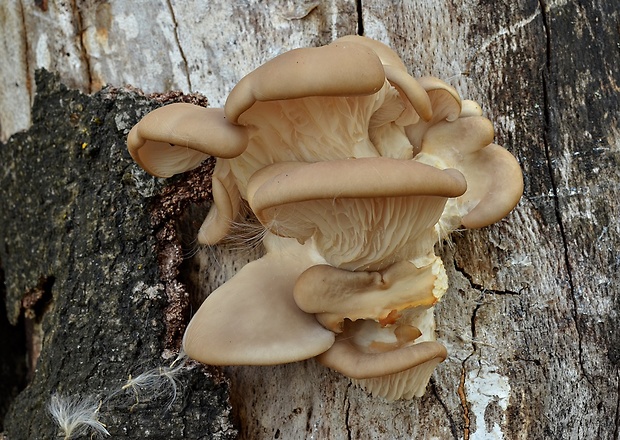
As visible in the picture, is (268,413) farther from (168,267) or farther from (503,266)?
(503,266)

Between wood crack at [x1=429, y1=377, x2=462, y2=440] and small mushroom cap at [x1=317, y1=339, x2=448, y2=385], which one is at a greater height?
small mushroom cap at [x1=317, y1=339, x2=448, y2=385]

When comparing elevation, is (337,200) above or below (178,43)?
below

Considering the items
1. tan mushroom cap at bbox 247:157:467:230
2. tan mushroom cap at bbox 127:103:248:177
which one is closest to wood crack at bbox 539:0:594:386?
tan mushroom cap at bbox 247:157:467:230

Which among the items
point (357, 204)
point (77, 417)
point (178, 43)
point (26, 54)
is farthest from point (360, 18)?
point (77, 417)

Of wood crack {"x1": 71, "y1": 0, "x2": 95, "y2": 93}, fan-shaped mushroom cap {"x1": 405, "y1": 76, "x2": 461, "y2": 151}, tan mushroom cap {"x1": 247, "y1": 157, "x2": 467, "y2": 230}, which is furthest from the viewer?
wood crack {"x1": 71, "y1": 0, "x2": 95, "y2": 93}

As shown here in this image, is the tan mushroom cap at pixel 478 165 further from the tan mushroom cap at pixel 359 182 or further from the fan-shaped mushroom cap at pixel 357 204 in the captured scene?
the tan mushroom cap at pixel 359 182

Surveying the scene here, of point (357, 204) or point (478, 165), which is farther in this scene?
point (478, 165)

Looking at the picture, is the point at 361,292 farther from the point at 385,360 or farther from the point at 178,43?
the point at 178,43

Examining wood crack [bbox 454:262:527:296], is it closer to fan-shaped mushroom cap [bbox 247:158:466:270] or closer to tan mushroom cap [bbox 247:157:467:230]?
fan-shaped mushroom cap [bbox 247:158:466:270]

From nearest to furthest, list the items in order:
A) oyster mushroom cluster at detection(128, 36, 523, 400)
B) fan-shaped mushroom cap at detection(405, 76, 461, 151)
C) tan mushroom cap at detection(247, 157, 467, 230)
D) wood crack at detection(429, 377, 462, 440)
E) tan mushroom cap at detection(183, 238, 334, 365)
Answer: tan mushroom cap at detection(247, 157, 467, 230)
oyster mushroom cluster at detection(128, 36, 523, 400)
tan mushroom cap at detection(183, 238, 334, 365)
fan-shaped mushroom cap at detection(405, 76, 461, 151)
wood crack at detection(429, 377, 462, 440)
